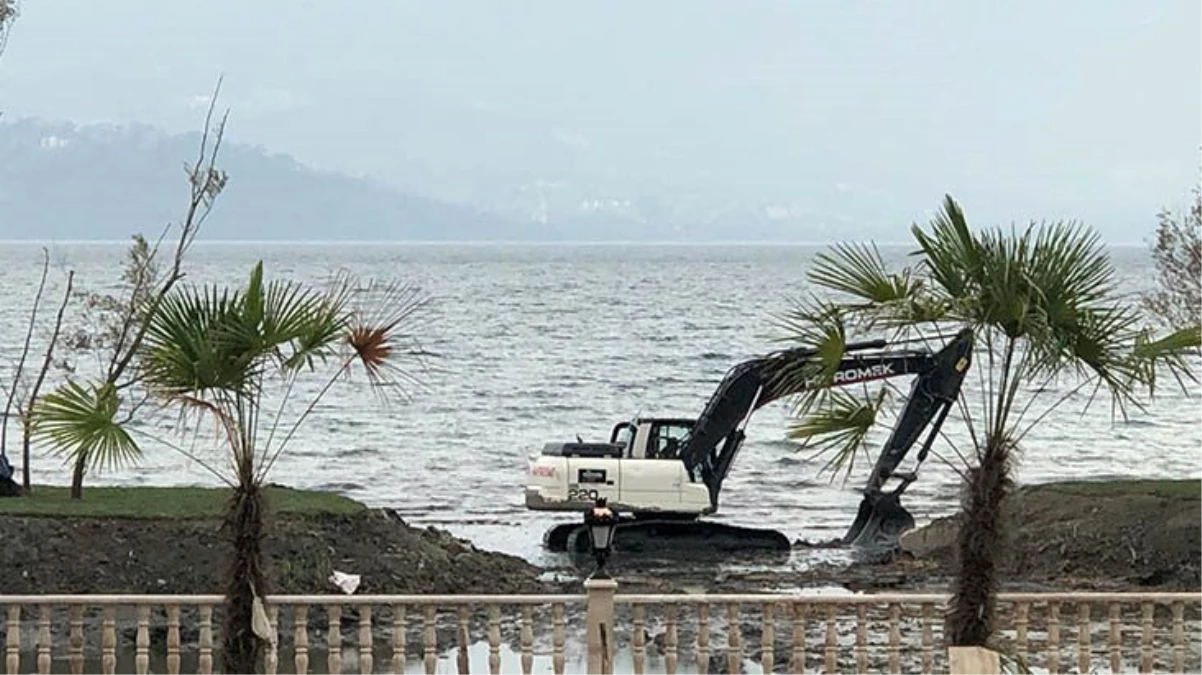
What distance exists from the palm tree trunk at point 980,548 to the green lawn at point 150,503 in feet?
26.5

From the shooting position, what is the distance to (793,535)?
25.6 m

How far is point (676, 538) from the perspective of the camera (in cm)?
2231

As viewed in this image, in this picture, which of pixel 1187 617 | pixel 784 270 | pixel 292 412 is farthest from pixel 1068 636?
pixel 784 270

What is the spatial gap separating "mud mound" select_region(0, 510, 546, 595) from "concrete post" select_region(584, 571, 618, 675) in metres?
5.28

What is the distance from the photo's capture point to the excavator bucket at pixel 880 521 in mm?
22938

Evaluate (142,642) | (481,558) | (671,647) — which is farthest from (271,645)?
(481,558)

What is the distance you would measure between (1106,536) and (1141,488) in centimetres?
118

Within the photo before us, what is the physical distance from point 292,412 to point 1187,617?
3318 centimetres

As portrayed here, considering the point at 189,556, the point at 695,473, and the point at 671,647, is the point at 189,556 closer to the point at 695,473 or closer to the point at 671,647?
the point at 671,647

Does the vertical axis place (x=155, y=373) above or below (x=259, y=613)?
above

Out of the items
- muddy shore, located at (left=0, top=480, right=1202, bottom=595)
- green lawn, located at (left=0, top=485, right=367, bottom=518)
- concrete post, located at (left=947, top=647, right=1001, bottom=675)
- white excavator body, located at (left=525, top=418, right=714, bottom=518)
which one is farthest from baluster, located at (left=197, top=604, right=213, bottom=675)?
white excavator body, located at (left=525, top=418, right=714, bottom=518)

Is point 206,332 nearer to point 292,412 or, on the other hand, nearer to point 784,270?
point 292,412

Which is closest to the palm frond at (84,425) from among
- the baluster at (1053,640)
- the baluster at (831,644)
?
the baluster at (831,644)

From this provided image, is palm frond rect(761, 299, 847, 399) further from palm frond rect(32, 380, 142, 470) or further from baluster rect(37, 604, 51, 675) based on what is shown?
baluster rect(37, 604, 51, 675)
